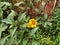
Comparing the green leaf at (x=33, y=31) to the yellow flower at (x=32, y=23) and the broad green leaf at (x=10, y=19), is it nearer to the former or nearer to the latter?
the yellow flower at (x=32, y=23)

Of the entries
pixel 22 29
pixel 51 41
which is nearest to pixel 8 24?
pixel 22 29

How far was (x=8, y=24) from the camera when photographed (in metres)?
3.71

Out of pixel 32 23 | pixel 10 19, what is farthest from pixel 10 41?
pixel 32 23

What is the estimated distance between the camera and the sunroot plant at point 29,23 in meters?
3.57

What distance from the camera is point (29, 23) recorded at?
3.69 meters

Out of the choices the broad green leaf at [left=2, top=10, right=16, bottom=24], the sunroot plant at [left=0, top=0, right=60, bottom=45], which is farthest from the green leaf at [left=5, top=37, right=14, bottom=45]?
the broad green leaf at [left=2, top=10, right=16, bottom=24]

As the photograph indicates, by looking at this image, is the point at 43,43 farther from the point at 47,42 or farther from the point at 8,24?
the point at 8,24

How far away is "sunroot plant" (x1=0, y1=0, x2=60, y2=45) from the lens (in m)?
3.57

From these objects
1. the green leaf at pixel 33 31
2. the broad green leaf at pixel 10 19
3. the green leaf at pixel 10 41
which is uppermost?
the broad green leaf at pixel 10 19

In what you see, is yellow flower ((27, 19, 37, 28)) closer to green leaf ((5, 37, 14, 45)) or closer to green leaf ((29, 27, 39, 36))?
green leaf ((29, 27, 39, 36))

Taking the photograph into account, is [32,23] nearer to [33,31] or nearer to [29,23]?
[29,23]

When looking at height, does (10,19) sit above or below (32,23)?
above

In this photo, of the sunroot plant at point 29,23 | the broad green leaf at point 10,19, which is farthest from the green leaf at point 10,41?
the broad green leaf at point 10,19

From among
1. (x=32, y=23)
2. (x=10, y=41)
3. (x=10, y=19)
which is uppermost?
(x=10, y=19)
